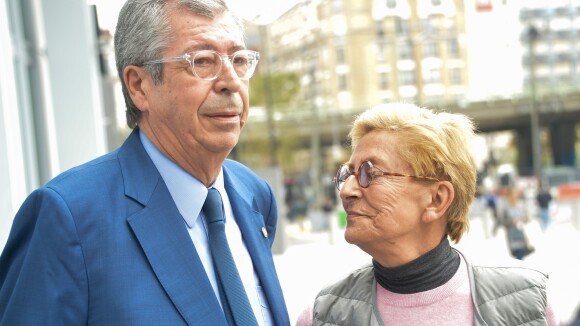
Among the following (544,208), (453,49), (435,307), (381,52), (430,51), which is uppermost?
(430,51)

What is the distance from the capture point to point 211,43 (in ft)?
7.54

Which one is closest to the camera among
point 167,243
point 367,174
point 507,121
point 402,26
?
point 167,243

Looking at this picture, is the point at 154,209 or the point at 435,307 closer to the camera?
the point at 154,209

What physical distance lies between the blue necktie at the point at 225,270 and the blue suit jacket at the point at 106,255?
0.07 m

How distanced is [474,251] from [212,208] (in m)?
5.26

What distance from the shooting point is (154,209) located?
7.51ft

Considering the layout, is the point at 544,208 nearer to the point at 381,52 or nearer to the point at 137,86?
the point at 137,86

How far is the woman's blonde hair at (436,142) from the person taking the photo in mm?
2439

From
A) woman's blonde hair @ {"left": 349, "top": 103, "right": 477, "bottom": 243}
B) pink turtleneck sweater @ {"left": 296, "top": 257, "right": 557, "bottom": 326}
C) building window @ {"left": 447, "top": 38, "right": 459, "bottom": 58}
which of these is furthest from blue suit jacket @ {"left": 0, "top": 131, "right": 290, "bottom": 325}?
building window @ {"left": 447, "top": 38, "right": 459, "bottom": 58}

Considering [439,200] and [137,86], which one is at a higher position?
[137,86]

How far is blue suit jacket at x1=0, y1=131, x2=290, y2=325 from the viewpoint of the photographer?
6.57 feet

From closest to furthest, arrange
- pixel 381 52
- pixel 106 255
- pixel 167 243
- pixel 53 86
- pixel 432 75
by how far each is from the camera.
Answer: pixel 106 255
pixel 167 243
pixel 53 86
pixel 381 52
pixel 432 75

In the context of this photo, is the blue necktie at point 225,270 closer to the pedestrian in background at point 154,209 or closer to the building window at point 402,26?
the pedestrian in background at point 154,209

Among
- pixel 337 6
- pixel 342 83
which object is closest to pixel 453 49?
pixel 342 83
